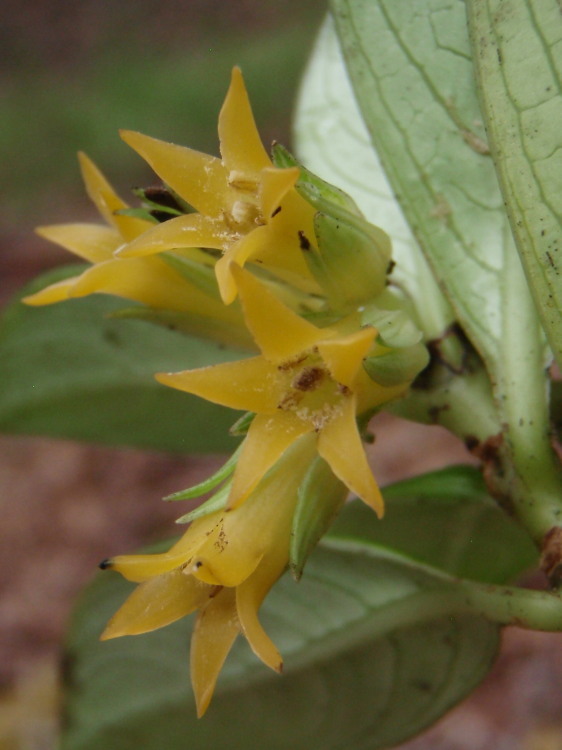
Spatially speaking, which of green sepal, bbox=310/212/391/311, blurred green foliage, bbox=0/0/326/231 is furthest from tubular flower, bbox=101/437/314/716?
blurred green foliage, bbox=0/0/326/231

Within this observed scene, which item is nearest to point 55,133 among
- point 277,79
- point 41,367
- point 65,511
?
point 277,79

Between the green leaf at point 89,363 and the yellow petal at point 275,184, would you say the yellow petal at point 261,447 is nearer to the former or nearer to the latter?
the yellow petal at point 275,184

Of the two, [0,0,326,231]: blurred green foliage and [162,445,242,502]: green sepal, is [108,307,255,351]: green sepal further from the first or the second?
[0,0,326,231]: blurred green foliage

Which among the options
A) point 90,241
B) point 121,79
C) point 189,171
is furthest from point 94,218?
point 189,171

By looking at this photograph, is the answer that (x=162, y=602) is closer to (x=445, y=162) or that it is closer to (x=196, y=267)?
(x=196, y=267)

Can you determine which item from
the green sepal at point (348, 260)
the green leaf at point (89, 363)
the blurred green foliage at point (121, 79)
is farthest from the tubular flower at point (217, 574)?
the blurred green foliage at point (121, 79)

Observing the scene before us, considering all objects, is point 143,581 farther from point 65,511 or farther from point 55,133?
point 55,133

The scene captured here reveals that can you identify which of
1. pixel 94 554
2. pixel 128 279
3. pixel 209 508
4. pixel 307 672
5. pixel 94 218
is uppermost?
pixel 128 279
